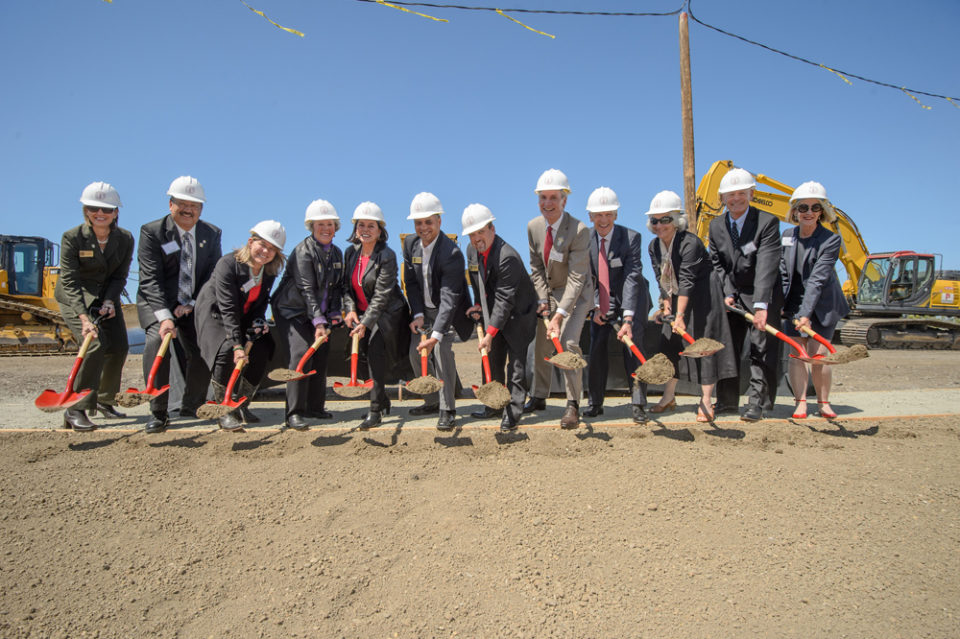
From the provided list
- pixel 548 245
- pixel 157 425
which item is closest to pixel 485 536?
pixel 548 245

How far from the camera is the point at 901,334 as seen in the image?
1530cm

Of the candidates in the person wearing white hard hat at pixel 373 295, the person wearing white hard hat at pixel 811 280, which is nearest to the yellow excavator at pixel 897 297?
the person wearing white hard hat at pixel 811 280

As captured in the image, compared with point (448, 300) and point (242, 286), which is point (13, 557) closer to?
point (242, 286)

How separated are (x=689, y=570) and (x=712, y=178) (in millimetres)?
10138

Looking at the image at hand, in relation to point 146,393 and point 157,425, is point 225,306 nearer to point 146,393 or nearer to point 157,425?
point 146,393

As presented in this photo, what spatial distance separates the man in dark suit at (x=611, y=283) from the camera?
4727mm

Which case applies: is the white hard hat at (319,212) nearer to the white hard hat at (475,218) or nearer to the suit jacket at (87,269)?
the white hard hat at (475,218)

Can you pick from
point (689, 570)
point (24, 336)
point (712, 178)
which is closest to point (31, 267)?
point (24, 336)

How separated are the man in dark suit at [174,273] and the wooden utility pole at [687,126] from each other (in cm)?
694

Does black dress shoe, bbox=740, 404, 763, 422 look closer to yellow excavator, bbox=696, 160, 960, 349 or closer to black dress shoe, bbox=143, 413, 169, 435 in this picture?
black dress shoe, bbox=143, 413, 169, 435

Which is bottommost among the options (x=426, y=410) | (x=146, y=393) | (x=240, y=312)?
(x=426, y=410)

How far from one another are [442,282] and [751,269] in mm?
2548

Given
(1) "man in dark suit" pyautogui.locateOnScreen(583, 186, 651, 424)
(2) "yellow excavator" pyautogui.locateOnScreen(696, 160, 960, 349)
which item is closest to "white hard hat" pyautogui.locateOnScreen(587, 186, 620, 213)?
(1) "man in dark suit" pyautogui.locateOnScreen(583, 186, 651, 424)

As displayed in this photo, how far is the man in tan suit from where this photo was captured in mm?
4469
